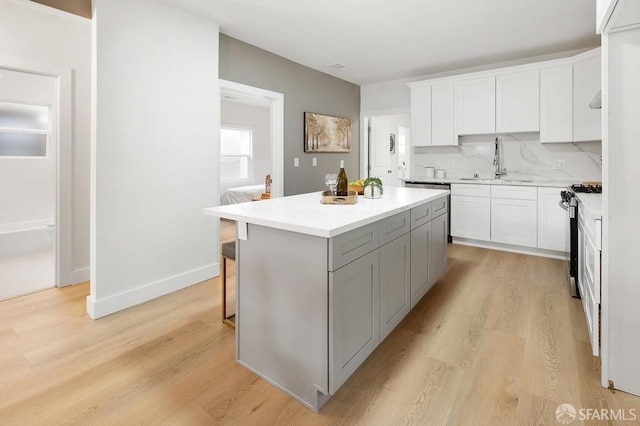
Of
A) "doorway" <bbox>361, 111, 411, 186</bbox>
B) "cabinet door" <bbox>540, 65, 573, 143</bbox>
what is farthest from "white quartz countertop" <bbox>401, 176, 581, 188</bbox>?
"doorway" <bbox>361, 111, 411, 186</bbox>

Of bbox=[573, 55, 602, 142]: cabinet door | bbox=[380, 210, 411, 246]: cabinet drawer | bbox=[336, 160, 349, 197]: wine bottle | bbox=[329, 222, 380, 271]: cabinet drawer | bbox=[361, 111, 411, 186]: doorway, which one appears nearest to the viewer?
bbox=[329, 222, 380, 271]: cabinet drawer

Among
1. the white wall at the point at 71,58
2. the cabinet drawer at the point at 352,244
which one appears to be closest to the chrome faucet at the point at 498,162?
the cabinet drawer at the point at 352,244

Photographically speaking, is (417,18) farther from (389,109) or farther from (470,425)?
(470,425)

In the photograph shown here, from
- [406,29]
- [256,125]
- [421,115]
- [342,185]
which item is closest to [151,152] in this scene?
[342,185]

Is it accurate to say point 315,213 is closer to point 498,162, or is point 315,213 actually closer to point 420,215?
point 420,215

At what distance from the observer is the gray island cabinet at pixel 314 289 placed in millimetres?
1578

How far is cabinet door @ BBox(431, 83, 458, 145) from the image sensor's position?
16.0 ft

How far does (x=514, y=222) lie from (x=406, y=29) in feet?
8.67

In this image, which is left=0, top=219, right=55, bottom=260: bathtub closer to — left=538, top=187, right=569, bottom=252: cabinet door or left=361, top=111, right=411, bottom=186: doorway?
left=361, top=111, right=411, bottom=186: doorway

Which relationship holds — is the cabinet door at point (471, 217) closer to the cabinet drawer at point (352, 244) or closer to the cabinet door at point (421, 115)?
the cabinet door at point (421, 115)

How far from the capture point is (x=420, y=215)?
258 cm

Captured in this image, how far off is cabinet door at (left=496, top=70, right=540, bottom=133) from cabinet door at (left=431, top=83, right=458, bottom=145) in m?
0.58

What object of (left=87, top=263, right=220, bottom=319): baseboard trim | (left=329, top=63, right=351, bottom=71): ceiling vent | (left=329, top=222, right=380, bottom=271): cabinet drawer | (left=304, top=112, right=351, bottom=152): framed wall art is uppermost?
(left=329, top=63, right=351, bottom=71): ceiling vent

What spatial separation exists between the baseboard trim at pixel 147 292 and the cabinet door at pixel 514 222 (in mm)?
3474
